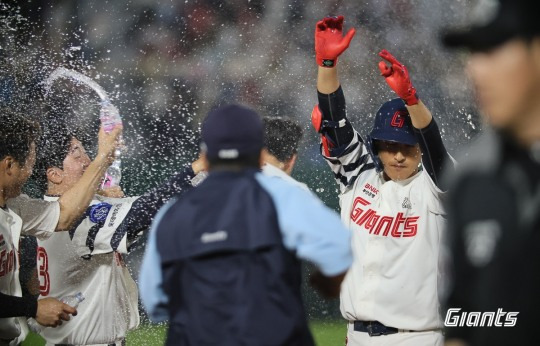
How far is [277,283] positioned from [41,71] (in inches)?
235

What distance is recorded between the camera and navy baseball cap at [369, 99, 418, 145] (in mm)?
4520

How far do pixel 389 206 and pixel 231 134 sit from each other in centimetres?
193

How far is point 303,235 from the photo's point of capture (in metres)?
2.66

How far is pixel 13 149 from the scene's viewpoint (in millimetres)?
4906

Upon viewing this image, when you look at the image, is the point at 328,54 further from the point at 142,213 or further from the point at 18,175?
the point at 18,175

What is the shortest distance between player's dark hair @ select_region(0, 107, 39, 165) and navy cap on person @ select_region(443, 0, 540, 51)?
3.45m

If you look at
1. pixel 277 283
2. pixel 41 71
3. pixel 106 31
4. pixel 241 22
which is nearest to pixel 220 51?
pixel 241 22

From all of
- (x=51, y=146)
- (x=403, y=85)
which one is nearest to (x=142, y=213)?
(x=403, y=85)

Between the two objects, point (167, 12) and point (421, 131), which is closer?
point (421, 131)

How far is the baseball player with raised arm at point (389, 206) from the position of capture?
14.4 ft

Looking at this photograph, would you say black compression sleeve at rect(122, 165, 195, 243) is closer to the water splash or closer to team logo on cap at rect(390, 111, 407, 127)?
team logo on cap at rect(390, 111, 407, 127)

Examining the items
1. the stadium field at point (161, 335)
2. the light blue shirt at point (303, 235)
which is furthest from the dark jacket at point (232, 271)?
the stadium field at point (161, 335)

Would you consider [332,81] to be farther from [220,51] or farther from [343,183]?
[220,51]

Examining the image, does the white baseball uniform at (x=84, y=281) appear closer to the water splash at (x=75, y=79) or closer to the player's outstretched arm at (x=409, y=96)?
the player's outstretched arm at (x=409, y=96)
